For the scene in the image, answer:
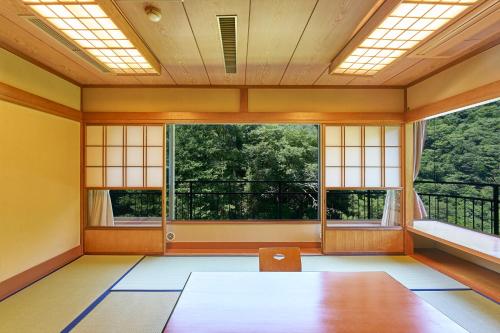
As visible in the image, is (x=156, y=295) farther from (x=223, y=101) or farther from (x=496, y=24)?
(x=496, y=24)

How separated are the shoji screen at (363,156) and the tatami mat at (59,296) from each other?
132 inches

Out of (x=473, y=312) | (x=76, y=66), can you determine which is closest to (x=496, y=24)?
(x=473, y=312)

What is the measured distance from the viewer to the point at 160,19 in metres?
2.35

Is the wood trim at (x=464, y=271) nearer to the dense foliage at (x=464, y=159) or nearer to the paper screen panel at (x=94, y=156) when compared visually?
the dense foliage at (x=464, y=159)

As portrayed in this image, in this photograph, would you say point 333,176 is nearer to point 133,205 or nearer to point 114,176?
point 114,176

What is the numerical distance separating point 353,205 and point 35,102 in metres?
6.11

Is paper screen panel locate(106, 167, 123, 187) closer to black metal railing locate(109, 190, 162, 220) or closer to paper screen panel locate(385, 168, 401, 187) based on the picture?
black metal railing locate(109, 190, 162, 220)

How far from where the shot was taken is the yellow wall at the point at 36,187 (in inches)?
112

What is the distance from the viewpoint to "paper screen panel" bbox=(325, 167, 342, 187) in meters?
4.36

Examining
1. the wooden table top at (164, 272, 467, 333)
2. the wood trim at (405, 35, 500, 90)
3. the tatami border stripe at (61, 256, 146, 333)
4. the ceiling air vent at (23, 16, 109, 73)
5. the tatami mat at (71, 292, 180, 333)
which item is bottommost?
the tatami border stripe at (61, 256, 146, 333)

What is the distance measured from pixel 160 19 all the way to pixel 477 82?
3272 millimetres

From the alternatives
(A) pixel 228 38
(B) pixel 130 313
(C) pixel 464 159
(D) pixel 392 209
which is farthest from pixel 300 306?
(C) pixel 464 159

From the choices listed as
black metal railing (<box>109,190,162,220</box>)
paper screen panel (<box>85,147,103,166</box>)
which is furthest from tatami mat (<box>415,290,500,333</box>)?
black metal railing (<box>109,190,162,220</box>)

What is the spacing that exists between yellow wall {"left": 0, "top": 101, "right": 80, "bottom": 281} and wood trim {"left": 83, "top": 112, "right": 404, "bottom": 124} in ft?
1.85
